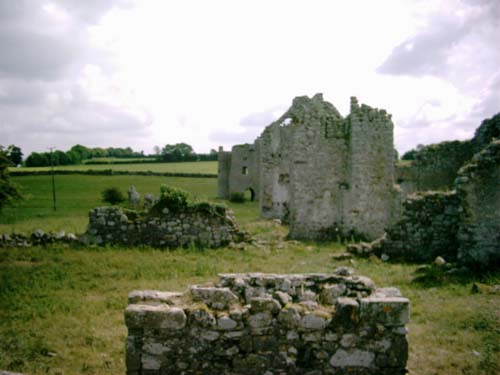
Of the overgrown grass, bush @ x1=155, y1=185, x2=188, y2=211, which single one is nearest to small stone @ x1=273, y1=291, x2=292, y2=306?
bush @ x1=155, y1=185, x2=188, y2=211

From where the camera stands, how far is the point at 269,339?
16.5ft

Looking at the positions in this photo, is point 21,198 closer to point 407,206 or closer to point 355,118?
point 355,118

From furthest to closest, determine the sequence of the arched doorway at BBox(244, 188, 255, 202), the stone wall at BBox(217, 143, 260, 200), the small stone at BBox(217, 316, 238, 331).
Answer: the arched doorway at BBox(244, 188, 255, 202) → the stone wall at BBox(217, 143, 260, 200) → the small stone at BBox(217, 316, 238, 331)

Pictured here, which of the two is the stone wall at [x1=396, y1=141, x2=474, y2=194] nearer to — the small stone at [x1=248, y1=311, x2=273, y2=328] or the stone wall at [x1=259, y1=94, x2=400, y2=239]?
the stone wall at [x1=259, y1=94, x2=400, y2=239]

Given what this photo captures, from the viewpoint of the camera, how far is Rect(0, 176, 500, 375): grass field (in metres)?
6.43

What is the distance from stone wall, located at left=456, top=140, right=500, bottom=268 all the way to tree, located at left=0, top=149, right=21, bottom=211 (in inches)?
806

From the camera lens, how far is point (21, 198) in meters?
22.0

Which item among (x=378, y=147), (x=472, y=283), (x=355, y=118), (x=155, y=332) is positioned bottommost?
(x=472, y=283)

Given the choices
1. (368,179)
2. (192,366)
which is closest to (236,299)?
(192,366)

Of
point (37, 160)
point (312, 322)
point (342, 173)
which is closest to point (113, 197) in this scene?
point (342, 173)

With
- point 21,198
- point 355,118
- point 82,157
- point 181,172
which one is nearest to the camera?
point 355,118

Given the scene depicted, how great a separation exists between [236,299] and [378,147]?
42.8 ft

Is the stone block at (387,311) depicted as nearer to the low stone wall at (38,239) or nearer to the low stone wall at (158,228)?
the low stone wall at (158,228)

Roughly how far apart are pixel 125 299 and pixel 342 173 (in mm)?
11083
